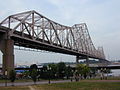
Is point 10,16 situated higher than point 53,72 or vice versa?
point 10,16

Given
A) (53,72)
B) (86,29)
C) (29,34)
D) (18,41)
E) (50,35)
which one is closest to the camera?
(18,41)

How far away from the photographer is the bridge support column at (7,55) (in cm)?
6197

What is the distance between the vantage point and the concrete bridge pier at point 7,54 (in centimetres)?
6200

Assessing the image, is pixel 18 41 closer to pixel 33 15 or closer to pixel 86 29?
pixel 33 15

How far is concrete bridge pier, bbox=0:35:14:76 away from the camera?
62.0 m

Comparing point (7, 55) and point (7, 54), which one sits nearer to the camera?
point (7, 55)

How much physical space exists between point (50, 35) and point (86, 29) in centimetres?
7928

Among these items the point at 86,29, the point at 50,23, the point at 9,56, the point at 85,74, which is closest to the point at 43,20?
the point at 50,23

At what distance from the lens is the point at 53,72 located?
9838 centimetres

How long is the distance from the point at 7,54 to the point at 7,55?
310mm

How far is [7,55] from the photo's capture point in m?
63.2

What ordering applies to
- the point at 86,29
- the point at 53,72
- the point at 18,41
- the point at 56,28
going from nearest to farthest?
the point at 18,41, the point at 53,72, the point at 56,28, the point at 86,29

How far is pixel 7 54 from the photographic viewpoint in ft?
208

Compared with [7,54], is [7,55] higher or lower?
lower
